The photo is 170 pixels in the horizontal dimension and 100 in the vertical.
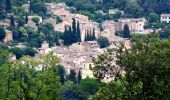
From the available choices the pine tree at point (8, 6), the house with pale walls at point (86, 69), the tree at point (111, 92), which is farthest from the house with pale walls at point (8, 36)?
the tree at point (111, 92)

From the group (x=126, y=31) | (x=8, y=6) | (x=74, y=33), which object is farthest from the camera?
(x=8, y=6)

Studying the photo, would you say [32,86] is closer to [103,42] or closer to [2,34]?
[2,34]

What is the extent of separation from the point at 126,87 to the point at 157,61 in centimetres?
91

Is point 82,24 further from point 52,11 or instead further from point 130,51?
point 130,51

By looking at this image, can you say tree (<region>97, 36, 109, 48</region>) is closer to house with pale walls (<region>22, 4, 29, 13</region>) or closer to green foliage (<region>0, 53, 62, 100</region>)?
house with pale walls (<region>22, 4, 29, 13</region>)

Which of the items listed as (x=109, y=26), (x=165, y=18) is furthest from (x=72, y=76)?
(x=165, y=18)

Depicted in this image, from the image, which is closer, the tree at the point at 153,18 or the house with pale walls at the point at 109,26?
the house with pale walls at the point at 109,26

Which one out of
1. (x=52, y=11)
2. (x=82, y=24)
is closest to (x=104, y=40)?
(x=82, y=24)

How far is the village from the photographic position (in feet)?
138

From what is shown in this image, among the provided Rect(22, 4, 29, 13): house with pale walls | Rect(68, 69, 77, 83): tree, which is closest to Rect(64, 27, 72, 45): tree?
Rect(22, 4, 29, 13): house with pale walls

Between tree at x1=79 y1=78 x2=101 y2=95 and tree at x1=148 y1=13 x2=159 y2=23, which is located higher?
tree at x1=79 y1=78 x2=101 y2=95

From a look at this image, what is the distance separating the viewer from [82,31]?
51250 mm

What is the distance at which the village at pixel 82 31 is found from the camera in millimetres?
42000

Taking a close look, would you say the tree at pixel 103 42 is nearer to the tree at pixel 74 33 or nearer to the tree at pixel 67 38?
the tree at pixel 74 33
